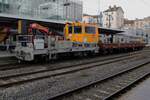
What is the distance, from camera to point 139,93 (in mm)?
7844

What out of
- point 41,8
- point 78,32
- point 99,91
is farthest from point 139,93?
point 41,8

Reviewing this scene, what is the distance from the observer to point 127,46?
3131 cm

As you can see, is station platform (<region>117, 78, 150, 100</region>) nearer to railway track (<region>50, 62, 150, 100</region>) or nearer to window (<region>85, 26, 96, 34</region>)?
railway track (<region>50, 62, 150, 100</region>)

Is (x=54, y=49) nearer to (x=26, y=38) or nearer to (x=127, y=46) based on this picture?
(x=26, y=38)

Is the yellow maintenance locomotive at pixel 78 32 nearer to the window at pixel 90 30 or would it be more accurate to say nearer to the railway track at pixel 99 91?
the window at pixel 90 30

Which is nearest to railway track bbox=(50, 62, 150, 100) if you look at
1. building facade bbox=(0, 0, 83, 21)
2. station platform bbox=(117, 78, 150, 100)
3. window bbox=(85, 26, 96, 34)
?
station platform bbox=(117, 78, 150, 100)

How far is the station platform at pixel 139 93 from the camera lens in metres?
7.24

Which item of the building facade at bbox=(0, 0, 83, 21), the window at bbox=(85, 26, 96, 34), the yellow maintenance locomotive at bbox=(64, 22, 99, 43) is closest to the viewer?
the yellow maintenance locomotive at bbox=(64, 22, 99, 43)

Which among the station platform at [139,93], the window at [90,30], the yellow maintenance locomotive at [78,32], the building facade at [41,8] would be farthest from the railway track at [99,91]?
the building facade at [41,8]

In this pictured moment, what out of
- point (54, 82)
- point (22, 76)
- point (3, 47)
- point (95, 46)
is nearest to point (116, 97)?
point (54, 82)

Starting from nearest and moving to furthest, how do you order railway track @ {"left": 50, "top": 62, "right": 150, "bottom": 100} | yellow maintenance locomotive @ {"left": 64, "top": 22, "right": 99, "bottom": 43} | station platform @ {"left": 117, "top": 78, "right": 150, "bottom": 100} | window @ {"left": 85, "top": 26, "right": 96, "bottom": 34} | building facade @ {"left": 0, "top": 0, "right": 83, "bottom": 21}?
railway track @ {"left": 50, "top": 62, "right": 150, "bottom": 100} → station platform @ {"left": 117, "top": 78, "right": 150, "bottom": 100} → yellow maintenance locomotive @ {"left": 64, "top": 22, "right": 99, "bottom": 43} → window @ {"left": 85, "top": 26, "right": 96, "bottom": 34} → building facade @ {"left": 0, "top": 0, "right": 83, "bottom": 21}

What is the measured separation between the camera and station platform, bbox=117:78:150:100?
724cm

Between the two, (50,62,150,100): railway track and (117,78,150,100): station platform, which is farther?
(117,78,150,100): station platform

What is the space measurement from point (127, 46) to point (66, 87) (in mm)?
24404
